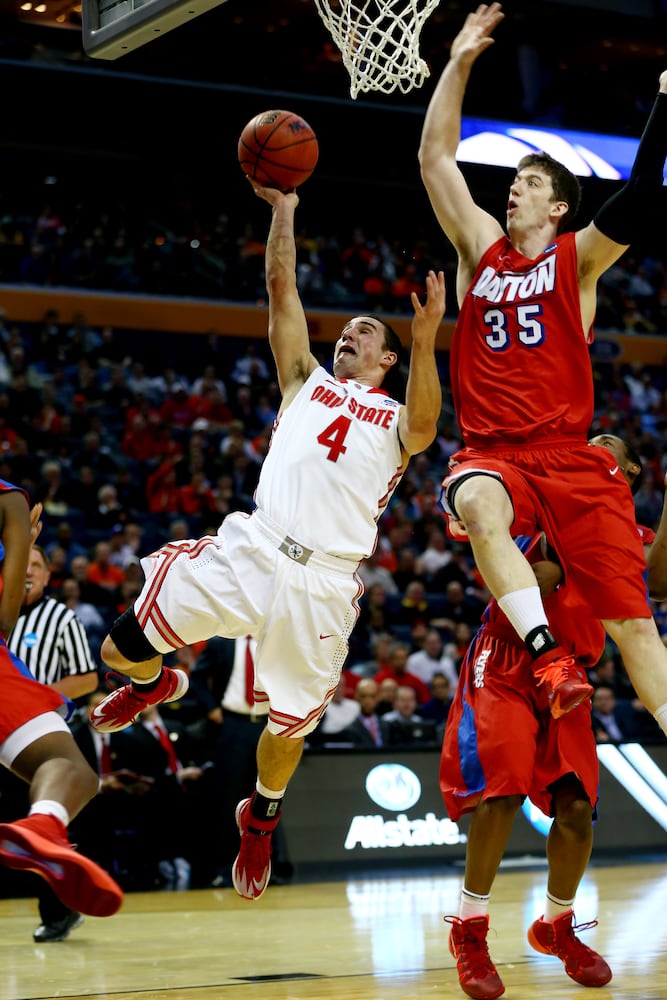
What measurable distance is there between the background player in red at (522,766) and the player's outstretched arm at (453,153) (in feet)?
4.34

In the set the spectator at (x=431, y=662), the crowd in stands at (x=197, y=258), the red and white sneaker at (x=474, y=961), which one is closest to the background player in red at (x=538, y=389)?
the red and white sneaker at (x=474, y=961)

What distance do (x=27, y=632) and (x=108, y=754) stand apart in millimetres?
2916

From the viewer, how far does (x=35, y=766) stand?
425 cm

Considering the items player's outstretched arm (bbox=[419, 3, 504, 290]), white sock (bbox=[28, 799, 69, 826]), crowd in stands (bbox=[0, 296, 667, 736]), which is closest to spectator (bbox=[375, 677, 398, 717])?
crowd in stands (bbox=[0, 296, 667, 736])

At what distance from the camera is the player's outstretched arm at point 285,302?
5750mm

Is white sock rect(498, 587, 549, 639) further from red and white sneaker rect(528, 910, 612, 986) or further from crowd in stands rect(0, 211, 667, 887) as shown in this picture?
crowd in stands rect(0, 211, 667, 887)

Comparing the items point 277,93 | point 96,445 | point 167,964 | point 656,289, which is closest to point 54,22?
point 277,93

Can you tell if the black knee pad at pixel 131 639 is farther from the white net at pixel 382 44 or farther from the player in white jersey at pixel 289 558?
the white net at pixel 382 44

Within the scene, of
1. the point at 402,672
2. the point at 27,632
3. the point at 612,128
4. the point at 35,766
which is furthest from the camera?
the point at 612,128

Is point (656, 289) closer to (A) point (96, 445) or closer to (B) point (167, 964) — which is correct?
(A) point (96, 445)

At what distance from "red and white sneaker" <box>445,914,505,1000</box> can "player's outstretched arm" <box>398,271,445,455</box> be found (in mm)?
1988

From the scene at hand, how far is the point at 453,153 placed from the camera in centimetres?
562

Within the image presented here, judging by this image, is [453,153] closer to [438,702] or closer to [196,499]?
[438,702]

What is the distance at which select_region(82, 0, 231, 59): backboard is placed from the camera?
243 inches
